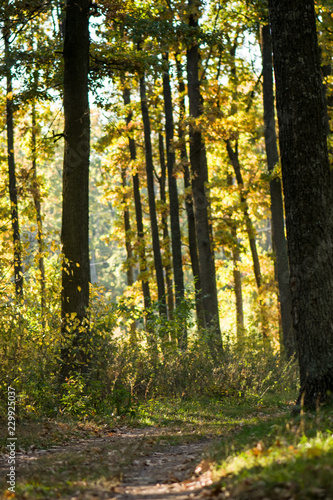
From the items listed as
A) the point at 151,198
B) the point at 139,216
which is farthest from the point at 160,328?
the point at 139,216

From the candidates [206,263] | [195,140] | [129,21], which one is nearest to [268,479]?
[129,21]

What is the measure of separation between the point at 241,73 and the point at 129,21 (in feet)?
41.5

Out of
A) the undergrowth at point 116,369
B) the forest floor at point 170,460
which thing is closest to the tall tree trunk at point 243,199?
the undergrowth at point 116,369

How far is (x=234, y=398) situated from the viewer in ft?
43.5

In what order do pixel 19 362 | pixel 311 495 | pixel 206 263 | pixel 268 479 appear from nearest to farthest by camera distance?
pixel 311 495 → pixel 268 479 → pixel 19 362 → pixel 206 263

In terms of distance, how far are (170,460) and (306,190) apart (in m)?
4.00

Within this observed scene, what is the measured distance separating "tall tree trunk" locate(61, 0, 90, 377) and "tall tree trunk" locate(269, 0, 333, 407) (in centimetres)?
492

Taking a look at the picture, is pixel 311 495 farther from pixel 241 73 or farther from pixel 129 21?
pixel 241 73

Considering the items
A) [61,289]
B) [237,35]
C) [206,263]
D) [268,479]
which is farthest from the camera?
[237,35]

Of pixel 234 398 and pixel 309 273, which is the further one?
pixel 234 398

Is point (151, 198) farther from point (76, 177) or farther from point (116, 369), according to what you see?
point (116, 369)

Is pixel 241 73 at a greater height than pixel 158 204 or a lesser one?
greater

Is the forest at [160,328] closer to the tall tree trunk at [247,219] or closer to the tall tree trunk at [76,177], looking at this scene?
the tall tree trunk at [76,177]

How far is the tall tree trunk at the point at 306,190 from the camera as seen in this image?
299 inches
